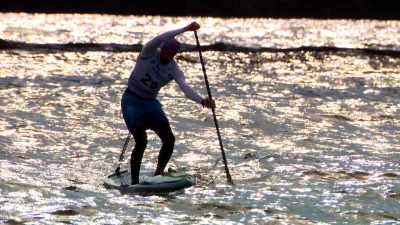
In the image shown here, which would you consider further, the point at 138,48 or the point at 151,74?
the point at 138,48

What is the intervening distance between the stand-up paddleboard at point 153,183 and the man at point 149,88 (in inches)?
6.4

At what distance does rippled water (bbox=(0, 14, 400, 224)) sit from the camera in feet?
24.7

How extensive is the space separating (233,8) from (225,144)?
5928 centimetres

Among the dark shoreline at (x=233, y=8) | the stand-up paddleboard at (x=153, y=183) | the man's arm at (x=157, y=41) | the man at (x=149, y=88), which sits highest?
the dark shoreline at (x=233, y=8)

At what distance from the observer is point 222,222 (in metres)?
7.07

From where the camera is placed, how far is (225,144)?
11.7m

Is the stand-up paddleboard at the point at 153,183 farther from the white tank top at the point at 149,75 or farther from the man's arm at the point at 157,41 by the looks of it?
the man's arm at the point at 157,41

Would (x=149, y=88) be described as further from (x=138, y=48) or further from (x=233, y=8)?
(x=233, y=8)

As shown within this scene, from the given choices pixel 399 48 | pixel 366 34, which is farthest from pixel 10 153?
pixel 366 34

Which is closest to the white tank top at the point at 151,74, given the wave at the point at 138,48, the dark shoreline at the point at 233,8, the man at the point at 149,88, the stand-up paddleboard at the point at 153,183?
the man at the point at 149,88

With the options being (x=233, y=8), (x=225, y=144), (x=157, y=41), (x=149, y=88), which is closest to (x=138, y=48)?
(x=225, y=144)

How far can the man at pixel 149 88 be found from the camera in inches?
326

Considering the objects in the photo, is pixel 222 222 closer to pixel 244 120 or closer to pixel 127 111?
pixel 127 111

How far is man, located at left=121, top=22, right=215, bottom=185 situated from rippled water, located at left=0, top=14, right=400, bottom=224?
0.86 meters
